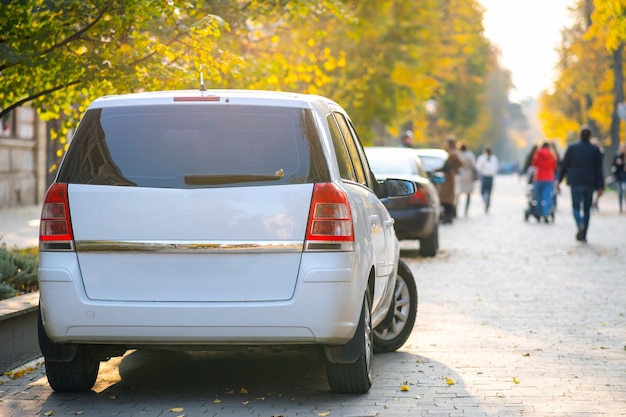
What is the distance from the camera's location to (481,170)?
35375 millimetres

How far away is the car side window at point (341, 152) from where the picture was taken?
743 cm

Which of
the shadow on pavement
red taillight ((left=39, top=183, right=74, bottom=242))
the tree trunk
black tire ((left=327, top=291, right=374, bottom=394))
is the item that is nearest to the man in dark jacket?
the shadow on pavement

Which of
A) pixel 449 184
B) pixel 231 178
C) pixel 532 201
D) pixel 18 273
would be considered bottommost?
pixel 532 201

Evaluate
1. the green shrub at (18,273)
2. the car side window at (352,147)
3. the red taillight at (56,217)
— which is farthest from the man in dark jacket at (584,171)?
the red taillight at (56,217)

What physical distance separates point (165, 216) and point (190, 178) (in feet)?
0.79

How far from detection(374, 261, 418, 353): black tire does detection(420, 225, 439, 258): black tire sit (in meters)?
9.24

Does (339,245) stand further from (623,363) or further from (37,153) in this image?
(37,153)

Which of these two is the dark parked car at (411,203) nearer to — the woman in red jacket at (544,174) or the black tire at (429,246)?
the black tire at (429,246)

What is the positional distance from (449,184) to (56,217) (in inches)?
875

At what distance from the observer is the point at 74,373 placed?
24.4ft

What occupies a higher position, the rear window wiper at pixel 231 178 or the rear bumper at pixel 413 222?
the rear window wiper at pixel 231 178

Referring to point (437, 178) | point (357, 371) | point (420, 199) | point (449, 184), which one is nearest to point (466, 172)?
point (449, 184)

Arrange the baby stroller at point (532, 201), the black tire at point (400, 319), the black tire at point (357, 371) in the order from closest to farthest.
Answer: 1. the black tire at point (357, 371)
2. the black tire at point (400, 319)
3. the baby stroller at point (532, 201)

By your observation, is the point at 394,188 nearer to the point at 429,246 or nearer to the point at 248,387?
the point at 248,387
